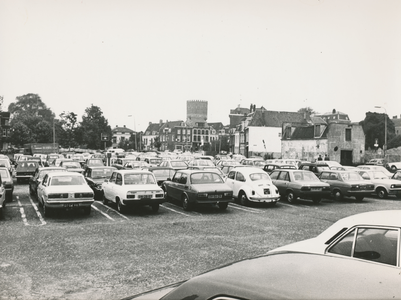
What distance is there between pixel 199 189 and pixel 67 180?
192 inches

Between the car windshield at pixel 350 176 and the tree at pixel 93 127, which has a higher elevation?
the tree at pixel 93 127

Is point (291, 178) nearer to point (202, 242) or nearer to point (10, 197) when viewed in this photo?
point (202, 242)

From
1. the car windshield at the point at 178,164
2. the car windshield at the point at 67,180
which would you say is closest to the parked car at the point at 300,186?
the car windshield at the point at 178,164

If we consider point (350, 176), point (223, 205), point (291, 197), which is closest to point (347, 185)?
point (350, 176)

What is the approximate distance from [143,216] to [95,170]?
6.08 metres

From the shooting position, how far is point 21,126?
85625 millimetres

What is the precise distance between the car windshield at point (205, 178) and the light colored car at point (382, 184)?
10503 millimetres

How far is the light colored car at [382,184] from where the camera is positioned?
2075 centimetres

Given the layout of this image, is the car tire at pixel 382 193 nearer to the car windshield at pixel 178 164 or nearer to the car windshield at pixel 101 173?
the car windshield at pixel 178 164

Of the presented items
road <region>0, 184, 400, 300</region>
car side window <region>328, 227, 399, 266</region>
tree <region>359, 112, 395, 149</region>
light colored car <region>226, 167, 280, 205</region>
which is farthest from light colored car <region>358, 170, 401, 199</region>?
tree <region>359, 112, 395, 149</region>

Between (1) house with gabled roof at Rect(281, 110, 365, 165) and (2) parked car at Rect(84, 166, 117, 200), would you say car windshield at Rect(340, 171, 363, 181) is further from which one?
(1) house with gabled roof at Rect(281, 110, 365, 165)

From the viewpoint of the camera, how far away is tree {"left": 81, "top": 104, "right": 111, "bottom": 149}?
320ft

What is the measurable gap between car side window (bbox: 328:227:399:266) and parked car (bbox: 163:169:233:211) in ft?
33.2

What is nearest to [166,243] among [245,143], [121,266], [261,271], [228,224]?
[121,266]
